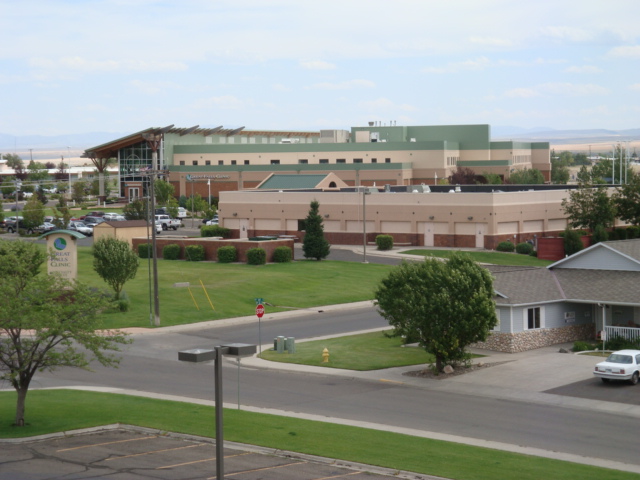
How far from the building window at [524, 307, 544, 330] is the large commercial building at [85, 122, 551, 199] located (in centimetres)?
8498

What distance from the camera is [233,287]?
61.4m

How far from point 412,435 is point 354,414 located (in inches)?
140

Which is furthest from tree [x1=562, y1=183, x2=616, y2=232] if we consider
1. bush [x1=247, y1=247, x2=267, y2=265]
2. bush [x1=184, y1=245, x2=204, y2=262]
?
bush [x1=184, y1=245, x2=204, y2=262]

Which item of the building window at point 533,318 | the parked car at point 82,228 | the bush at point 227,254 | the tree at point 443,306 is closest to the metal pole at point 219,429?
the tree at point 443,306

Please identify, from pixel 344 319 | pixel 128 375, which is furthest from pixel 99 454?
pixel 344 319

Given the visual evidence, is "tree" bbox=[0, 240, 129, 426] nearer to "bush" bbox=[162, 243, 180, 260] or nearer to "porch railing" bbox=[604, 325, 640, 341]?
"porch railing" bbox=[604, 325, 640, 341]

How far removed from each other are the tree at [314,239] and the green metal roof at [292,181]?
2658 centimetres

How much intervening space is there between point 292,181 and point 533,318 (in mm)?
63002

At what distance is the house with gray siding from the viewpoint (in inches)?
1702

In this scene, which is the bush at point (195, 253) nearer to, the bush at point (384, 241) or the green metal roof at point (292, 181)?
the bush at point (384, 241)

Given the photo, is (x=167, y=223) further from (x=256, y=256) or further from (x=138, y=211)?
(x=256, y=256)

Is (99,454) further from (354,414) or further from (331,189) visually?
(331,189)

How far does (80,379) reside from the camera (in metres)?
38.5

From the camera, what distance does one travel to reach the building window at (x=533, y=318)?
144 feet
